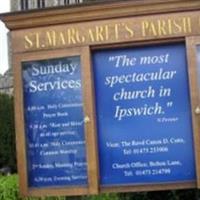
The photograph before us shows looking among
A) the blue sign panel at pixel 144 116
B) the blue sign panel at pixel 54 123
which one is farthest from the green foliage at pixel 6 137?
the blue sign panel at pixel 144 116

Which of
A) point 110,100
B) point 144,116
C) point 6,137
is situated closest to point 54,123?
point 110,100

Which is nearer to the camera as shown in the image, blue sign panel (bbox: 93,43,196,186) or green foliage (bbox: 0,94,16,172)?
blue sign panel (bbox: 93,43,196,186)

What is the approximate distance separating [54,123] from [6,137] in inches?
811

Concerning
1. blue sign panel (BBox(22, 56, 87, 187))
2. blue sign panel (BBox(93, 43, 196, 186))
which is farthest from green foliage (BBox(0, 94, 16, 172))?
blue sign panel (BBox(93, 43, 196, 186))

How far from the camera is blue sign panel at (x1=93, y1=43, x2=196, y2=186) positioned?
465cm

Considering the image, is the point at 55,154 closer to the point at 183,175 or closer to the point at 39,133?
the point at 39,133

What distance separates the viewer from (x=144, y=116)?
4707mm

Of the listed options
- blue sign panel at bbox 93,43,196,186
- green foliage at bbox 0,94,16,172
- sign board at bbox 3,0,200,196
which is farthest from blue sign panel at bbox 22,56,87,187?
green foliage at bbox 0,94,16,172

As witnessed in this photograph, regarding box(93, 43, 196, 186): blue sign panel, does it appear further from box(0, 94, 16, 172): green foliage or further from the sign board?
box(0, 94, 16, 172): green foliage

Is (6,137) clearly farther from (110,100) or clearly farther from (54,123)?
(110,100)

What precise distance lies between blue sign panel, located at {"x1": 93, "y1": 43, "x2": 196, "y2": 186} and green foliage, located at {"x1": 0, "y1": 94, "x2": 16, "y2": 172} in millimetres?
19005

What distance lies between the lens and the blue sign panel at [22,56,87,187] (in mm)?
4750

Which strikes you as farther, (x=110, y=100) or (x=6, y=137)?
(x=6, y=137)

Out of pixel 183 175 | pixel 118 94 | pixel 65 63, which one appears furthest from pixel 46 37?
pixel 183 175
